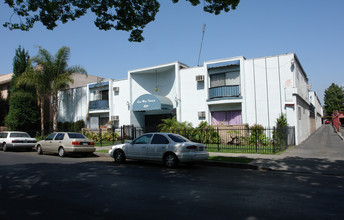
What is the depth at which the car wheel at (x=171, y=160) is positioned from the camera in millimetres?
10114

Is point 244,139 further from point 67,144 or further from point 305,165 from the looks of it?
point 67,144

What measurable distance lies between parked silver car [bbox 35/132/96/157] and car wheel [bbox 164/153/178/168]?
6.21 metres

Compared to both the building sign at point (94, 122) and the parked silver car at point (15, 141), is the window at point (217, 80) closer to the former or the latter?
the building sign at point (94, 122)

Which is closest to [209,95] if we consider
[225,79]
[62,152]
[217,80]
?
[217,80]

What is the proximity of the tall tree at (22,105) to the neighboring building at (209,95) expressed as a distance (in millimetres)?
5846

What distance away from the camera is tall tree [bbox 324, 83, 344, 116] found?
83.9m

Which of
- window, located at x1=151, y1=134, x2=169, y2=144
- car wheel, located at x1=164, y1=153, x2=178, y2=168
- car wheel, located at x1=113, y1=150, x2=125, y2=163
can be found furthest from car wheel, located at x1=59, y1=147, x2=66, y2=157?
car wheel, located at x1=164, y1=153, x2=178, y2=168

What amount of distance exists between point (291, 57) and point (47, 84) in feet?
73.0

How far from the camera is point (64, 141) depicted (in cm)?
1446

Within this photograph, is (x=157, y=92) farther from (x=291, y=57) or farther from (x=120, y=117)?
(x=291, y=57)

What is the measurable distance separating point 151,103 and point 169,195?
624 inches

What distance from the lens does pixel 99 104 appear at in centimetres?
2592

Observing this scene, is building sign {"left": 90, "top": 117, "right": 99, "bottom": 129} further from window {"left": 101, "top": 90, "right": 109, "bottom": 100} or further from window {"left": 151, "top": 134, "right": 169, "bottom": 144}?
window {"left": 151, "top": 134, "right": 169, "bottom": 144}

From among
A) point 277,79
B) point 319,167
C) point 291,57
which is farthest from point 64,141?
point 291,57
